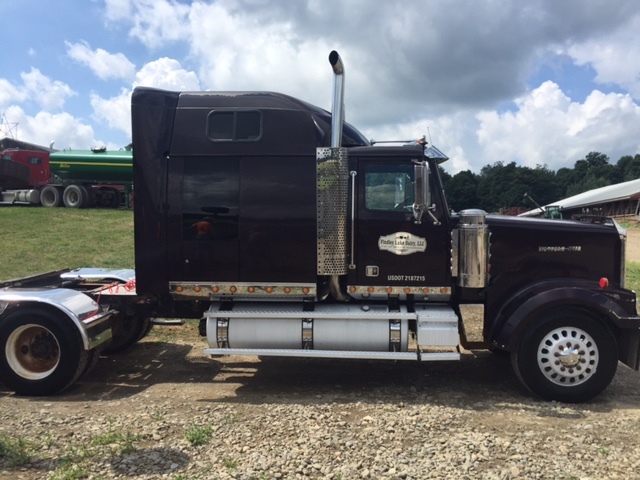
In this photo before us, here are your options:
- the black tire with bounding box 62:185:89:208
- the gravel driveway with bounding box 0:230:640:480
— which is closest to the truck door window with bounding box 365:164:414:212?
the gravel driveway with bounding box 0:230:640:480

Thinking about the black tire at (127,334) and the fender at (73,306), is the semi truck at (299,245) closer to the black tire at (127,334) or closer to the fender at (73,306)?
the fender at (73,306)

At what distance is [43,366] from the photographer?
5.75 meters

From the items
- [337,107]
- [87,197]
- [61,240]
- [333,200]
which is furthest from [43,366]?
[87,197]

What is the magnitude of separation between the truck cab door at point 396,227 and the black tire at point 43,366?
314 centimetres

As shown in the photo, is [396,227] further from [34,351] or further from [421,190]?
[34,351]

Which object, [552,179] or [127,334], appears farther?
[552,179]

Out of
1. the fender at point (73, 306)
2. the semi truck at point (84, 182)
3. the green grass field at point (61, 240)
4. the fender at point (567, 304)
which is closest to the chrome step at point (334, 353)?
the fender at point (567, 304)

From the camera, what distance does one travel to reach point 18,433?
4.54m

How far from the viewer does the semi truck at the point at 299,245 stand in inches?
224

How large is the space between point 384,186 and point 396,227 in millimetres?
470

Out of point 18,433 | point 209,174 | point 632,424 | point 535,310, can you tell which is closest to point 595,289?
point 535,310

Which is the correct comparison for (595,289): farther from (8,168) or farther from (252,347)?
(8,168)

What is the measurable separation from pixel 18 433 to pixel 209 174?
3062mm

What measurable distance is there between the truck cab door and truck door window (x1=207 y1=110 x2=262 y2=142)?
3.98 ft
